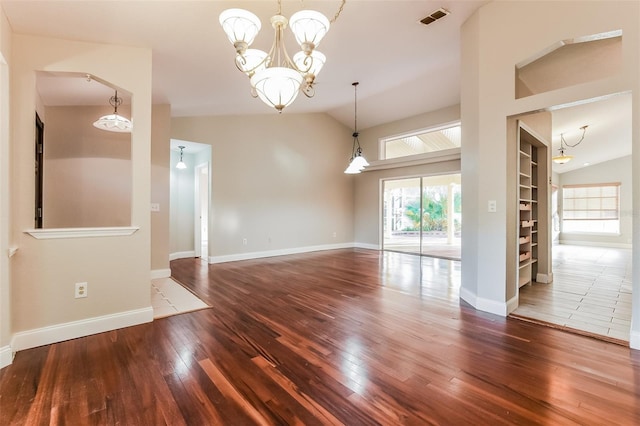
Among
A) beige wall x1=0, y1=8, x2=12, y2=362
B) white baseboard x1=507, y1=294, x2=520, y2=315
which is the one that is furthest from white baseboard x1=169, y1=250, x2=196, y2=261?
white baseboard x1=507, y1=294, x2=520, y2=315

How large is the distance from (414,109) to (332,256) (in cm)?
400

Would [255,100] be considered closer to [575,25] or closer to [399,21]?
[399,21]

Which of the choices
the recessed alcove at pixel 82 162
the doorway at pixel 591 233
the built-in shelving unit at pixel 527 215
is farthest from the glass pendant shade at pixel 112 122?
the built-in shelving unit at pixel 527 215

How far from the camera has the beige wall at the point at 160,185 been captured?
4648mm

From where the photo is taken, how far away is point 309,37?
2.03m

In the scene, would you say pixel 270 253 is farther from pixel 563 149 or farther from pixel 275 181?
pixel 563 149

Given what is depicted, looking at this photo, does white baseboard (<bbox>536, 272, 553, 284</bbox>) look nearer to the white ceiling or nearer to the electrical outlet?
the white ceiling

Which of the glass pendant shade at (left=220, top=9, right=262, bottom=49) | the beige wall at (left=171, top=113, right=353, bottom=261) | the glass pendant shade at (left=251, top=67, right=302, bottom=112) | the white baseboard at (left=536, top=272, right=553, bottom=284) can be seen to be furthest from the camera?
the beige wall at (left=171, top=113, right=353, bottom=261)

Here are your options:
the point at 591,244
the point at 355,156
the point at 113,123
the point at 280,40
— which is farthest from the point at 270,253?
the point at 591,244

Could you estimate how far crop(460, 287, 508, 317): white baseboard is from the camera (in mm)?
2990

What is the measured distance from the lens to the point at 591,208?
967 cm

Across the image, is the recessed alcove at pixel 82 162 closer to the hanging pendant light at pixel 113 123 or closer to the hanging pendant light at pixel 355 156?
the hanging pendant light at pixel 113 123

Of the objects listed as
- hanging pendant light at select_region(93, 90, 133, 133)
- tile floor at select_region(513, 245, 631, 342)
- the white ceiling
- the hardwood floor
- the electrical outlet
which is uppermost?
the white ceiling

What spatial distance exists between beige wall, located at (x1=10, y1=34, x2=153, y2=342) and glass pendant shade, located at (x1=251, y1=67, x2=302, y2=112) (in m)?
1.49
